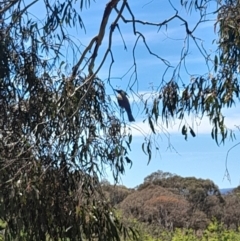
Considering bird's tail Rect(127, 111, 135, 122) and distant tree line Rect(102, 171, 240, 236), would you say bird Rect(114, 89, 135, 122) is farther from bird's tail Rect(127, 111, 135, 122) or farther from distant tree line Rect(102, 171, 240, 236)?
distant tree line Rect(102, 171, 240, 236)

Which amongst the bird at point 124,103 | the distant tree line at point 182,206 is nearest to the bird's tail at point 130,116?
the bird at point 124,103

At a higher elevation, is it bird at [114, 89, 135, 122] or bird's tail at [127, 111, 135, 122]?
bird at [114, 89, 135, 122]

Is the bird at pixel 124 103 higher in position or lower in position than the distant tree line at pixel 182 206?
lower

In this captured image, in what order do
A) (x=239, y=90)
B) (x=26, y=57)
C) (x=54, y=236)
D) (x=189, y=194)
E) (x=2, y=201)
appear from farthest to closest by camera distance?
1. (x=189, y=194)
2. (x=26, y=57)
3. (x=239, y=90)
4. (x=54, y=236)
5. (x=2, y=201)

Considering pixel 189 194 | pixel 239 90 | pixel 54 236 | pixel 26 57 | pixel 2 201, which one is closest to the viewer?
pixel 2 201

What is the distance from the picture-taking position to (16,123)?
3977 millimetres

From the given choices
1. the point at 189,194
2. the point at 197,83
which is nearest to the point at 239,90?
the point at 197,83

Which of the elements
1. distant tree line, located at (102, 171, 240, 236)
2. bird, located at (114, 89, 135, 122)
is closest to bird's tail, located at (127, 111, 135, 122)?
bird, located at (114, 89, 135, 122)

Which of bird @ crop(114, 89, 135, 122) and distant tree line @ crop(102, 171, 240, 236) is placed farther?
distant tree line @ crop(102, 171, 240, 236)

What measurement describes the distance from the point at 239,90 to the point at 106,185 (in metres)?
1.09

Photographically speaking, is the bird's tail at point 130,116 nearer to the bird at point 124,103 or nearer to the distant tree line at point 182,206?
the bird at point 124,103

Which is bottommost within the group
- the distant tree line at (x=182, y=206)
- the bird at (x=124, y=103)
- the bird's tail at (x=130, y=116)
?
the bird's tail at (x=130, y=116)

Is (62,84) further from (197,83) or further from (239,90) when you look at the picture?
(239,90)

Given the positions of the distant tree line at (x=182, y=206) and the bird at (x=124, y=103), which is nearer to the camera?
the bird at (x=124, y=103)
